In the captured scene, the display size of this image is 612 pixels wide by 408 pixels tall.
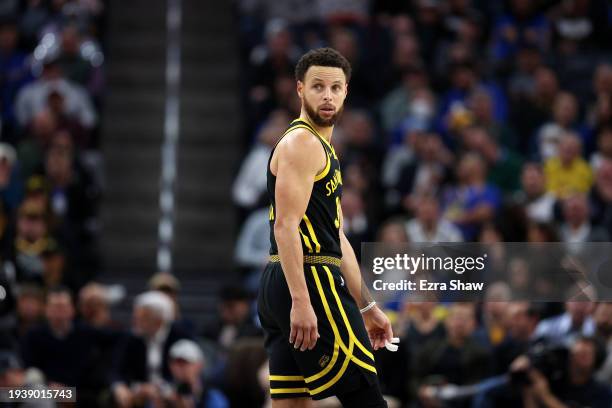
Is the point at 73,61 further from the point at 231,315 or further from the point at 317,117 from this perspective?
the point at 317,117

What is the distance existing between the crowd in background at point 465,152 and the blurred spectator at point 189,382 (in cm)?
128

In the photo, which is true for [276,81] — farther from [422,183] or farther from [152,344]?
[152,344]

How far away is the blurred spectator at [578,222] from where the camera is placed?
1068 cm

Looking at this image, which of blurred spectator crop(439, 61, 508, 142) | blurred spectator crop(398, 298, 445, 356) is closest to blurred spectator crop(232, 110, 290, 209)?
blurred spectator crop(439, 61, 508, 142)

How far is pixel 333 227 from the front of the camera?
535 cm

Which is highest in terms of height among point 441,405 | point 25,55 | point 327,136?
point 25,55

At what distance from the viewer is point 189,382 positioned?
362 inches

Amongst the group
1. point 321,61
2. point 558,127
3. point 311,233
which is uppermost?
point 321,61

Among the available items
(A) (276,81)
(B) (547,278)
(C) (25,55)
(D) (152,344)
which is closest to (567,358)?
(B) (547,278)

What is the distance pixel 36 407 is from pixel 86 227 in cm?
503

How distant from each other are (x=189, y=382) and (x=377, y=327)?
380 centimetres

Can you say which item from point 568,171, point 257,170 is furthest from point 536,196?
point 257,170

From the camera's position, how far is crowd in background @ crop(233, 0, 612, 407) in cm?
900

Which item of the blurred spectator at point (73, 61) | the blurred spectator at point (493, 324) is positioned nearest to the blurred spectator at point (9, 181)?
the blurred spectator at point (73, 61)
